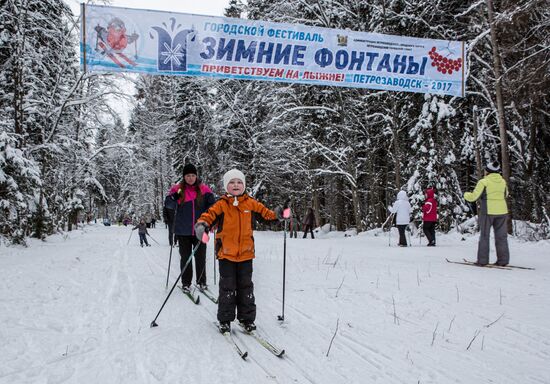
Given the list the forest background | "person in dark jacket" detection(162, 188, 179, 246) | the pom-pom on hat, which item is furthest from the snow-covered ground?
the forest background

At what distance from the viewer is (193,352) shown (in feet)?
12.3

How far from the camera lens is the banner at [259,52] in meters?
9.67

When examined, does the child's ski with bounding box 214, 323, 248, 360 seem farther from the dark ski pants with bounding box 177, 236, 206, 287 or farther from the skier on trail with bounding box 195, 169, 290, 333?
the dark ski pants with bounding box 177, 236, 206, 287

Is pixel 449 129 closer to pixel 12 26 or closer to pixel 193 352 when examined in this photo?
pixel 193 352

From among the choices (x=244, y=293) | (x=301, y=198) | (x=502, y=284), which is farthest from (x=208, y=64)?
(x=301, y=198)

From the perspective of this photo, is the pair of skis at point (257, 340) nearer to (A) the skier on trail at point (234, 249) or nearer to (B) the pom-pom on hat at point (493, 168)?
(A) the skier on trail at point (234, 249)

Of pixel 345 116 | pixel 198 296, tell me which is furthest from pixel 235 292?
pixel 345 116

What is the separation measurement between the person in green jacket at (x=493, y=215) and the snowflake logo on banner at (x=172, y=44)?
23.5 feet

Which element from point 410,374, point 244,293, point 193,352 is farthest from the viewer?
point 244,293

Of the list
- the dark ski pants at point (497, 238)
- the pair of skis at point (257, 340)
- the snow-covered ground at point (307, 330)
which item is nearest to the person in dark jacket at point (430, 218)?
the dark ski pants at point (497, 238)

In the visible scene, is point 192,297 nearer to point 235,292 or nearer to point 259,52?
point 235,292

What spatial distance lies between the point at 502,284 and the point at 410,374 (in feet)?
12.5

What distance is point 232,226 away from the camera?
4.49 meters

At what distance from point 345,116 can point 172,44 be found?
356 inches
